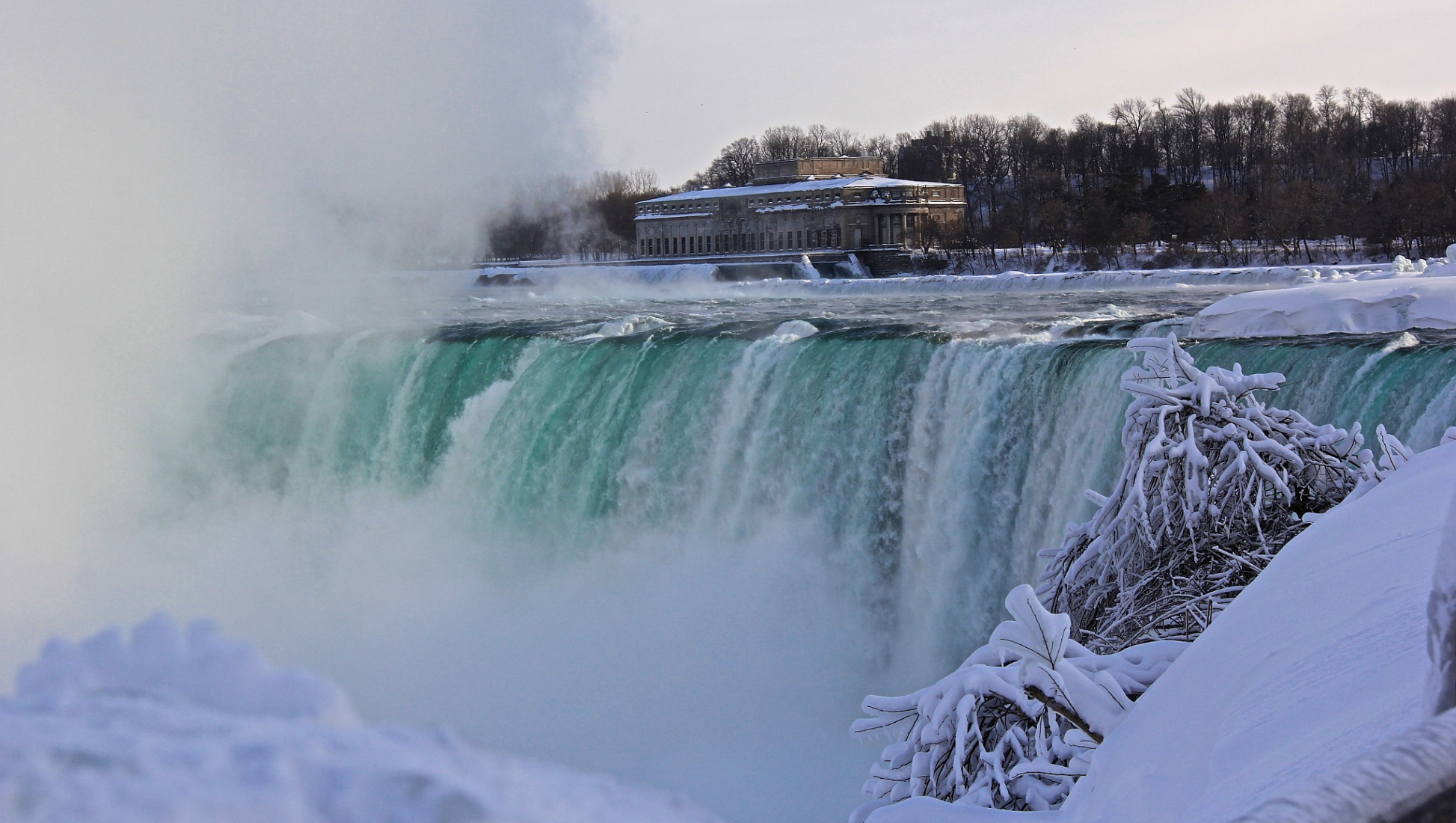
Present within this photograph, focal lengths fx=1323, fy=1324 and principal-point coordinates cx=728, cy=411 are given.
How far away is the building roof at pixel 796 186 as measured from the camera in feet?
209

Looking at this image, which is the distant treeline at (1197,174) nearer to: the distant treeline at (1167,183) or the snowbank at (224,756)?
the distant treeline at (1167,183)

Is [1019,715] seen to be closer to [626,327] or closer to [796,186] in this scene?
[626,327]

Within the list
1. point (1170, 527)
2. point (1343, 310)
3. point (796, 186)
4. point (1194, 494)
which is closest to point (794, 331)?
point (1343, 310)

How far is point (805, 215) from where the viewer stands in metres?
64.7

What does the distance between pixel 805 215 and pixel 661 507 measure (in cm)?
5159

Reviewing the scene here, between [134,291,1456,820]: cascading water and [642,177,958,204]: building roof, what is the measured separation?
4749cm

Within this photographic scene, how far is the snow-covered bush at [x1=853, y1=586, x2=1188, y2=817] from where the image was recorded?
10.8 feet

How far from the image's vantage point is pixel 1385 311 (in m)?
12.1

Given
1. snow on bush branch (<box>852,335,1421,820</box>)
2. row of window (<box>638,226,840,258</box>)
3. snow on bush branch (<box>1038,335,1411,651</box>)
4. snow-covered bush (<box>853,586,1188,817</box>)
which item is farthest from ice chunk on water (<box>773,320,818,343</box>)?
row of window (<box>638,226,840,258</box>)

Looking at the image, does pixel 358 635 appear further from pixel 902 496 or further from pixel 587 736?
pixel 902 496

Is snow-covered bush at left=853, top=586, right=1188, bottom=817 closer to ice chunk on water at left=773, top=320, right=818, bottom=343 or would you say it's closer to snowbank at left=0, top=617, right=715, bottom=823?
snowbank at left=0, top=617, right=715, bottom=823

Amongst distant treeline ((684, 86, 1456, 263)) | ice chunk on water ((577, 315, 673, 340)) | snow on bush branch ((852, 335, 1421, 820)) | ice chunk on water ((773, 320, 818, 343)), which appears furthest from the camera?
distant treeline ((684, 86, 1456, 263))

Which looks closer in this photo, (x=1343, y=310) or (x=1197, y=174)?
(x=1343, y=310)

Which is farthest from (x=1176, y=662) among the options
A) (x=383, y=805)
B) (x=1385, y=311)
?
(x=1385, y=311)
